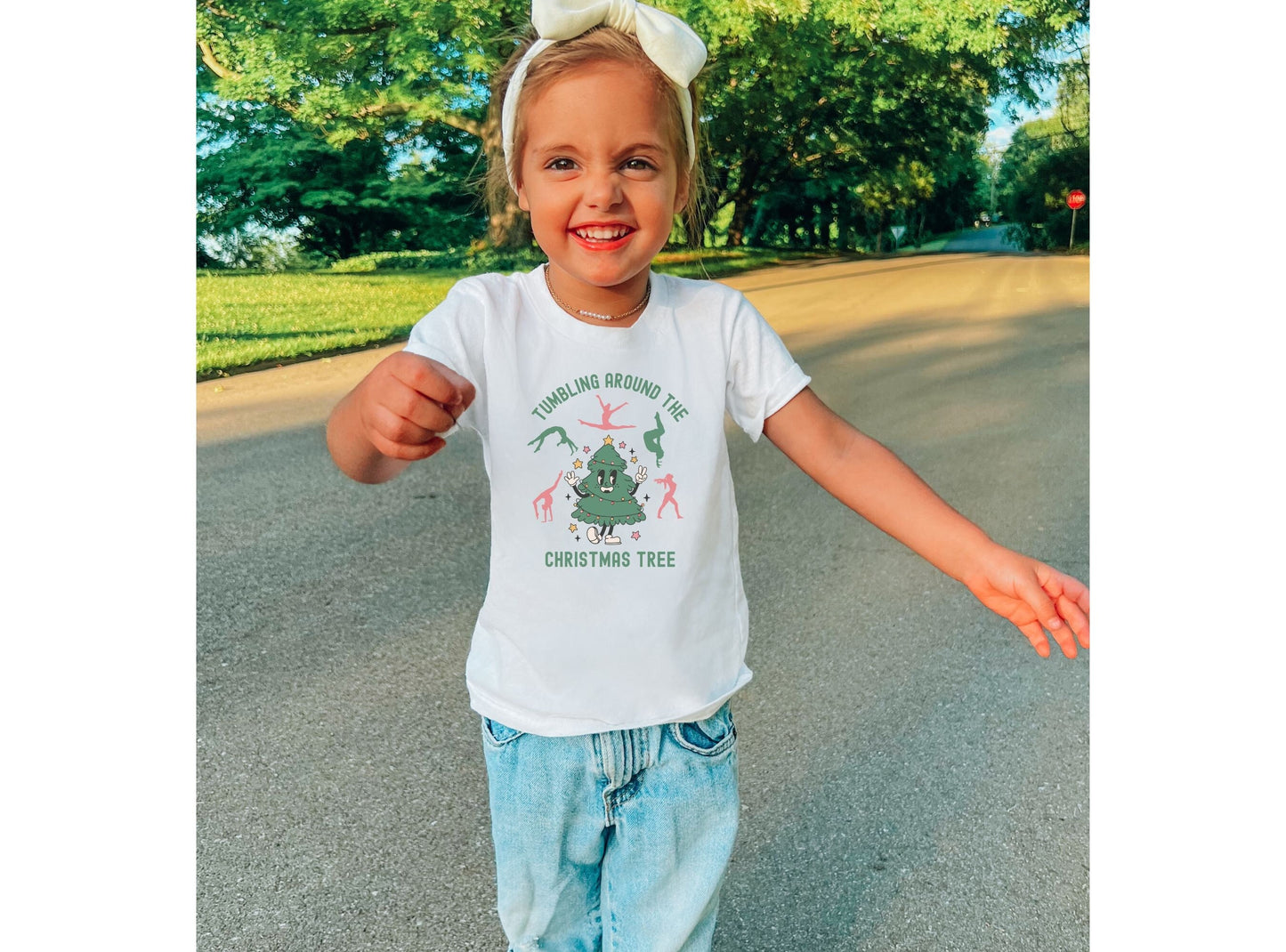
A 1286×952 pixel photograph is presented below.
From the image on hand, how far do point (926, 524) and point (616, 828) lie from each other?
1.59 feet

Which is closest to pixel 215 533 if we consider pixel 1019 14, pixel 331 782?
pixel 331 782

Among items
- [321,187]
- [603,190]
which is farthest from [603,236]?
[321,187]

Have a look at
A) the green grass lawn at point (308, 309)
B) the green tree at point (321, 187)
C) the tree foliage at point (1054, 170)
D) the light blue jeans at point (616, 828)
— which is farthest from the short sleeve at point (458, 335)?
the green tree at point (321, 187)

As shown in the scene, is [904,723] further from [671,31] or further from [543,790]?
[671,31]

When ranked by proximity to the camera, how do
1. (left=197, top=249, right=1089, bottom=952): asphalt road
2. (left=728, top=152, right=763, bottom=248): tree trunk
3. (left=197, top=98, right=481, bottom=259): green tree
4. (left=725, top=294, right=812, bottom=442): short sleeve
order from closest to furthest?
(left=725, top=294, right=812, bottom=442): short sleeve < (left=197, top=249, right=1089, bottom=952): asphalt road < (left=728, top=152, right=763, bottom=248): tree trunk < (left=197, top=98, right=481, bottom=259): green tree

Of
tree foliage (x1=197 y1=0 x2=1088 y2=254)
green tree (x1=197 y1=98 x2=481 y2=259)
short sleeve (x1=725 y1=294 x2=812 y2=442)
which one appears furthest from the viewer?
green tree (x1=197 y1=98 x2=481 y2=259)

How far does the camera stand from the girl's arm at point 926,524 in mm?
1204

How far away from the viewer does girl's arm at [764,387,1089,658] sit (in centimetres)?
120

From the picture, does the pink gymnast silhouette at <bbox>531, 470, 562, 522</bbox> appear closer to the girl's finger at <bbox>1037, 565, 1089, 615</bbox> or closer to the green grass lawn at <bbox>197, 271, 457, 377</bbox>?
the girl's finger at <bbox>1037, 565, 1089, 615</bbox>

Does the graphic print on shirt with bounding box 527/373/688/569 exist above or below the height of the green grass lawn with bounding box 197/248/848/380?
below

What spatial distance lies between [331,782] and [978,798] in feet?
4.35

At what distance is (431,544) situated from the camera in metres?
3.75

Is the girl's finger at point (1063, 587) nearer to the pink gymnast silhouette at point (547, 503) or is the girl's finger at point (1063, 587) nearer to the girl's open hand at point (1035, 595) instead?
the girl's open hand at point (1035, 595)

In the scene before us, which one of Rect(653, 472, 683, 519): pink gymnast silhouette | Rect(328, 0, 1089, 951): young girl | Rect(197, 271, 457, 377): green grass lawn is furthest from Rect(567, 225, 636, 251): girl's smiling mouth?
Rect(197, 271, 457, 377): green grass lawn
